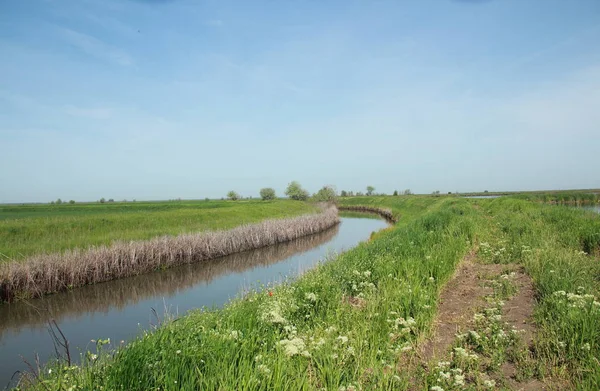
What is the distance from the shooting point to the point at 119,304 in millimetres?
12688

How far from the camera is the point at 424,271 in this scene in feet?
24.2

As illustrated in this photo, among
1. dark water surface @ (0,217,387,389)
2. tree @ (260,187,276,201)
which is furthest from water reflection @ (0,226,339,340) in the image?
tree @ (260,187,276,201)

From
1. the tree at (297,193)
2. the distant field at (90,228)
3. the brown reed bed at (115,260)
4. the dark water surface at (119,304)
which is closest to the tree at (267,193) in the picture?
the tree at (297,193)

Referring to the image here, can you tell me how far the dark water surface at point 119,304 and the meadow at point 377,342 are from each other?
2110 mm

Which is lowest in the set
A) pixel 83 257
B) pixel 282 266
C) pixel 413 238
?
pixel 282 266

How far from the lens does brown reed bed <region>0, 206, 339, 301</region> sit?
12.5 m

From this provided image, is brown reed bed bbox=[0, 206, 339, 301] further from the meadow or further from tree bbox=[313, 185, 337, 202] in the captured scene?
tree bbox=[313, 185, 337, 202]

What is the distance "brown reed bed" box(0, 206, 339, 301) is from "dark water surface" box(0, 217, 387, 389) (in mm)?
458

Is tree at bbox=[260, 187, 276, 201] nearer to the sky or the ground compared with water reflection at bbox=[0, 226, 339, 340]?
nearer to the sky

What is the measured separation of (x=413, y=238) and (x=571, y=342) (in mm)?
7723

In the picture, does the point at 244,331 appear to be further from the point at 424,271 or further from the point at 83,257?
the point at 83,257

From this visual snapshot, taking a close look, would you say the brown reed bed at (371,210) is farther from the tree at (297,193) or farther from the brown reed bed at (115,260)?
the brown reed bed at (115,260)

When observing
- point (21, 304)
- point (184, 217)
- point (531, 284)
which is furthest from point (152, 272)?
point (531, 284)

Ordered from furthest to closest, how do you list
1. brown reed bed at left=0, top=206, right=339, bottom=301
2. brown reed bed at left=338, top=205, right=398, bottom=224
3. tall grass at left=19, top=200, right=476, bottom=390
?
1. brown reed bed at left=338, top=205, right=398, bottom=224
2. brown reed bed at left=0, top=206, right=339, bottom=301
3. tall grass at left=19, top=200, right=476, bottom=390
